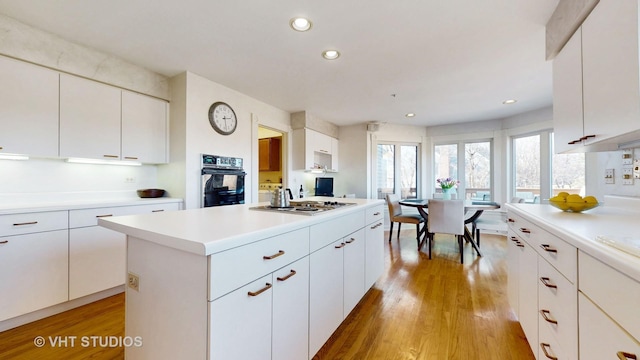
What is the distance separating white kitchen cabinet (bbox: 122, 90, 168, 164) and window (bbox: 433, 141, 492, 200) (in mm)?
5272

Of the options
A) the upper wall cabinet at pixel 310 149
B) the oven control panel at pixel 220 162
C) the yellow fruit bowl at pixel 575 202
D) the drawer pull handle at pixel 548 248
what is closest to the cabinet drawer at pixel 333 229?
the drawer pull handle at pixel 548 248

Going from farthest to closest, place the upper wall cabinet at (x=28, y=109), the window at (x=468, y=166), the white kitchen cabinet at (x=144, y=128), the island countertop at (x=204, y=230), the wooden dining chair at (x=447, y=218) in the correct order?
1. the window at (x=468, y=166)
2. the wooden dining chair at (x=447, y=218)
3. the white kitchen cabinet at (x=144, y=128)
4. the upper wall cabinet at (x=28, y=109)
5. the island countertop at (x=204, y=230)

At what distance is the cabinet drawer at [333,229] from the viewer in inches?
56.7

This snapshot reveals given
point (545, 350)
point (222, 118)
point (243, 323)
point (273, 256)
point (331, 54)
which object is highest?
point (331, 54)

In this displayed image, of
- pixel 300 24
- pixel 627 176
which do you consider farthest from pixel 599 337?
pixel 300 24

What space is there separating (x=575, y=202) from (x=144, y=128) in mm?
3774

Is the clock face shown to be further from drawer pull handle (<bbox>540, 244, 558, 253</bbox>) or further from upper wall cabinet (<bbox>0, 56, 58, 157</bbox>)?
drawer pull handle (<bbox>540, 244, 558, 253</bbox>)

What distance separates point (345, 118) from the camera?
5.08 m

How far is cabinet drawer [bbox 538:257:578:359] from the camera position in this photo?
0.96 meters

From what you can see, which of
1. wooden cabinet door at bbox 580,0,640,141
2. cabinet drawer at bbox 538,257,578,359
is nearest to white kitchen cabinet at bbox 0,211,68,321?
cabinet drawer at bbox 538,257,578,359

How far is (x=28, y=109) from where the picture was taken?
2061mm

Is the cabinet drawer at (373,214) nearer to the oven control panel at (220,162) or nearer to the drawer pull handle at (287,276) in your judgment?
the drawer pull handle at (287,276)

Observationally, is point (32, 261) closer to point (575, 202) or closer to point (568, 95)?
point (575, 202)

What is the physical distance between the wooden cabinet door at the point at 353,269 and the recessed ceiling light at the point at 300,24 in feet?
5.49
